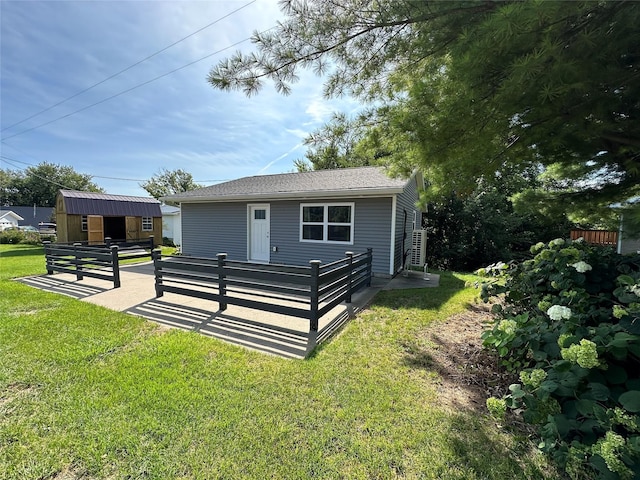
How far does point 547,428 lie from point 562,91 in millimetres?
2224

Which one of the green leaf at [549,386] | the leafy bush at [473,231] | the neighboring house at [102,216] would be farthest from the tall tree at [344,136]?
the neighboring house at [102,216]

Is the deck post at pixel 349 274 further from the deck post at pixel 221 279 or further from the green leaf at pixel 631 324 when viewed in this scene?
the green leaf at pixel 631 324

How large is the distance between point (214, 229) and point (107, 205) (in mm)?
10964

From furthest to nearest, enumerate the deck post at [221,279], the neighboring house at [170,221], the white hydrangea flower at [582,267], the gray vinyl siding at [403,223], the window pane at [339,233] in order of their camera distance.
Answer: the neighboring house at [170,221]
the gray vinyl siding at [403,223]
the window pane at [339,233]
the deck post at [221,279]
the white hydrangea flower at [582,267]

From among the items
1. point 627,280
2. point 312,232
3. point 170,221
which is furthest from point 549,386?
point 170,221

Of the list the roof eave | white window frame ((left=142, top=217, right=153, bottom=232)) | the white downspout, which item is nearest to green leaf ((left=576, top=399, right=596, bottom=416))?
the roof eave

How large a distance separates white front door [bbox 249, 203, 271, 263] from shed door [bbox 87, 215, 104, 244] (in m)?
12.0

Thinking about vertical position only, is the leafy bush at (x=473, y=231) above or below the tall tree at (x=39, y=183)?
below

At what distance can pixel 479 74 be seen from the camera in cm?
202

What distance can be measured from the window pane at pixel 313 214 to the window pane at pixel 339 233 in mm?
470

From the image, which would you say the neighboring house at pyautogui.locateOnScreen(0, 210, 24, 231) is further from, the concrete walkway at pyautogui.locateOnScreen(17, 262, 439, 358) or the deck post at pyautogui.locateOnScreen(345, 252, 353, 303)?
the deck post at pyautogui.locateOnScreen(345, 252, 353, 303)

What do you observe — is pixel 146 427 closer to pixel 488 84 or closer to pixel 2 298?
pixel 488 84

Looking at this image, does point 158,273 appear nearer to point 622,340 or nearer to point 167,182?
point 622,340

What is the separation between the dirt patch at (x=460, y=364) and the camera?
2.66 meters
